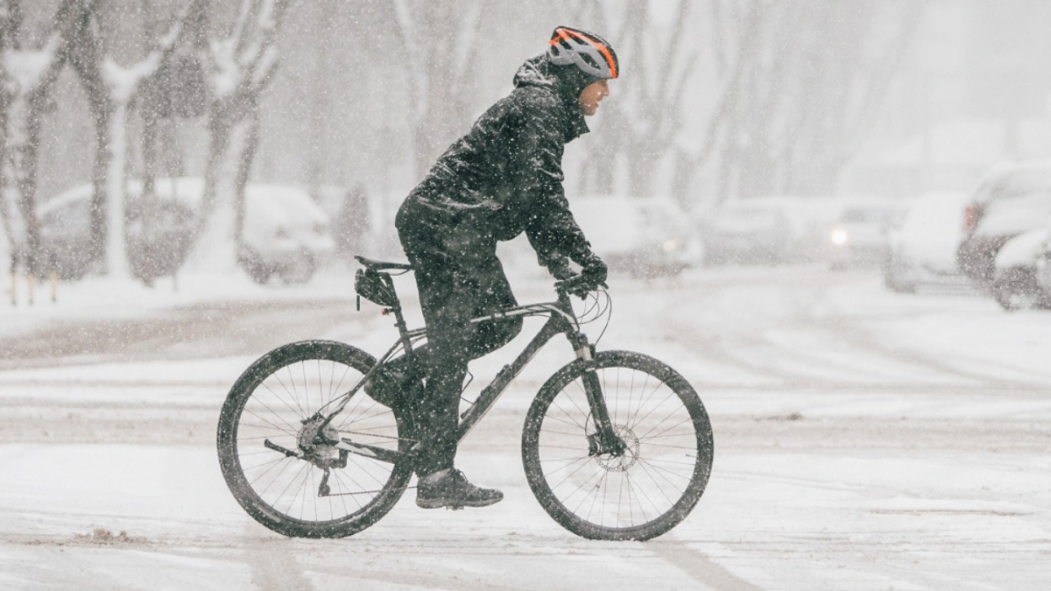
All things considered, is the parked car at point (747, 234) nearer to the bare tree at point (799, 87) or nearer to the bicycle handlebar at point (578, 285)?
the bare tree at point (799, 87)

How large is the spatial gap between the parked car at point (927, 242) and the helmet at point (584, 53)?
17184 mm

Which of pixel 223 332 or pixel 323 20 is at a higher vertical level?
pixel 323 20

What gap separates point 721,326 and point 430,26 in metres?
13.7

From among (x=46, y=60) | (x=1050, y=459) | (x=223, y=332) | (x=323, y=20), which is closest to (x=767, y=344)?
(x=223, y=332)

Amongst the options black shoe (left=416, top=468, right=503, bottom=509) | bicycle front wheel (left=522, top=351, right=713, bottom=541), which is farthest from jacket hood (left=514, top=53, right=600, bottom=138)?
black shoe (left=416, top=468, right=503, bottom=509)

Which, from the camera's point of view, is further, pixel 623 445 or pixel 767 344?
pixel 767 344

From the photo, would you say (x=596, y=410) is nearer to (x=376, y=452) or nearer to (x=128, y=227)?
(x=376, y=452)

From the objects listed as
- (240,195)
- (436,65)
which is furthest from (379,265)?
(436,65)

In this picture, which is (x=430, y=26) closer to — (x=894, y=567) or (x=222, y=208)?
(x=222, y=208)

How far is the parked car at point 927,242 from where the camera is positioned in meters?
22.1

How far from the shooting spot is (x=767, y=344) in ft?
48.3

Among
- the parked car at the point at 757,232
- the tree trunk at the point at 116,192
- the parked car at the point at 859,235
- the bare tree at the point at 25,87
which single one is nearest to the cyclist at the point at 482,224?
the bare tree at the point at 25,87

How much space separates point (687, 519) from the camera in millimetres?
5938

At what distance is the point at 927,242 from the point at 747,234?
1297 centimetres
